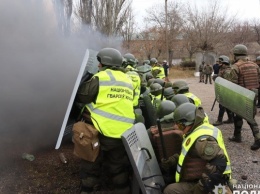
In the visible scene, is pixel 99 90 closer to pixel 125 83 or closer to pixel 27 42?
pixel 125 83

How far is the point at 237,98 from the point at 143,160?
327 centimetres

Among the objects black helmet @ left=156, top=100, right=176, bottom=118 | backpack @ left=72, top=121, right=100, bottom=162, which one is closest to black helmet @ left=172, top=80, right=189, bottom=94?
black helmet @ left=156, top=100, right=176, bottom=118

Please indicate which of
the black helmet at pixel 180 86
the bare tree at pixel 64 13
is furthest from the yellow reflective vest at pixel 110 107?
the bare tree at pixel 64 13

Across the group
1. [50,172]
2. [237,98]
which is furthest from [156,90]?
[50,172]

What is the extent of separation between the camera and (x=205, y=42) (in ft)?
93.8

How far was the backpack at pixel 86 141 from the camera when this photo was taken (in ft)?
10.1

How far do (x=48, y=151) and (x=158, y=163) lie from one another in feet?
6.74

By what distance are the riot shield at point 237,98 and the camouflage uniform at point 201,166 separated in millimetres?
2749

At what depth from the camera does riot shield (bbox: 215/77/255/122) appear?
5.10m

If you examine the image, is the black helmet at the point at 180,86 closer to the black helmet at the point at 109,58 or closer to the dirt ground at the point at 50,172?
the dirt ground at the point at 50,172

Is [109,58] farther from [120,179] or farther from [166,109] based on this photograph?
[120,179]

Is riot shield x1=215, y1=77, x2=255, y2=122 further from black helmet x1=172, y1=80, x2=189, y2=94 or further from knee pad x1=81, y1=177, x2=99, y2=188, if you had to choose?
knee pad x1=81, y1=177, x2=99, y2=188

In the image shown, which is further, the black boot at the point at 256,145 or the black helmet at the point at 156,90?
the black boot at the point at 256,145

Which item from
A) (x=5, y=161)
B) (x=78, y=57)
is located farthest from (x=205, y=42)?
(x=5, y=161)
